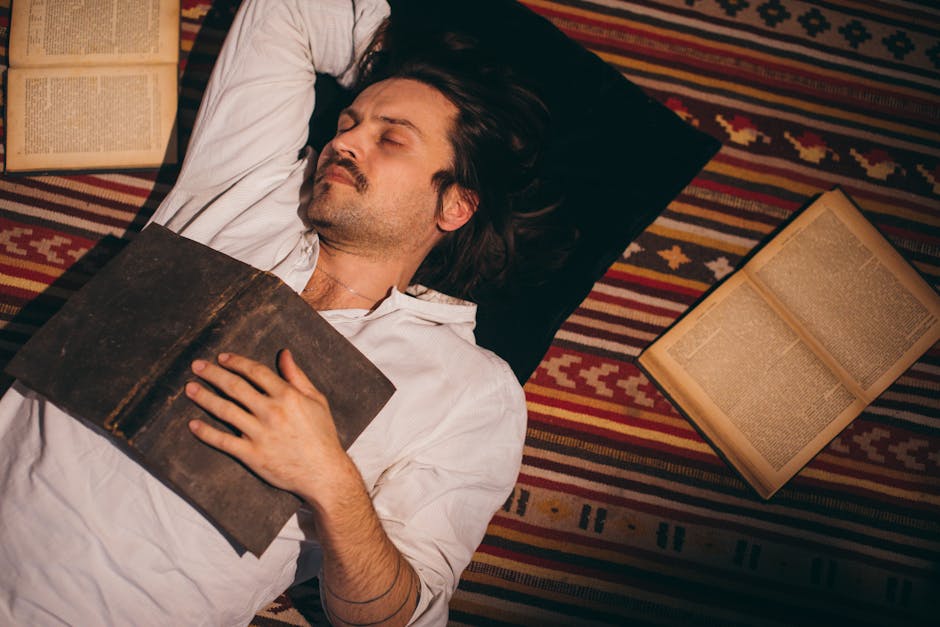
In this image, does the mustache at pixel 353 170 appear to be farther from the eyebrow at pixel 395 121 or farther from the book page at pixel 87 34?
the book page at pixel 87 34

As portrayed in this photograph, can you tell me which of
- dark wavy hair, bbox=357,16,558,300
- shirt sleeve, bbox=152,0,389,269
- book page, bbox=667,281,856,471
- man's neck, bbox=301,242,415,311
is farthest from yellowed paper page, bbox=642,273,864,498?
shirt sleeve, bbox=152,0,389,269

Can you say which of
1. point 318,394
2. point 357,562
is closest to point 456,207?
point 318,394

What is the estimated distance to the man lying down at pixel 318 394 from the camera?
887 mm

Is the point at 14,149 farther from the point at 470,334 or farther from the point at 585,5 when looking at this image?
the point at 585,5

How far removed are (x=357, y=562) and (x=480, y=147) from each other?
2.98ft

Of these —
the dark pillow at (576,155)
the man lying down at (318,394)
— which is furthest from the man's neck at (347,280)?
the dark pillow at (576,155)

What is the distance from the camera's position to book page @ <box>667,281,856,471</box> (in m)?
1.35

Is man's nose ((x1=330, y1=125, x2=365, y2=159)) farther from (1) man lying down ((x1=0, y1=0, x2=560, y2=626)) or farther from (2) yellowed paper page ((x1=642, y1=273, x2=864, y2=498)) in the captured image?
(2) yellowed paper page ((x1=642, y1=273, x2=864, y2=498))

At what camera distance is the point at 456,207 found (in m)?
1.23

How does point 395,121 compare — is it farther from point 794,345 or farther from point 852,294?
point 852,294

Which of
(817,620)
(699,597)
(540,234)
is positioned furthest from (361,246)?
(817,620)

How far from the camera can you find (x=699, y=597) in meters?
1.33

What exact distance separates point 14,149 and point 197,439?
1096 mm

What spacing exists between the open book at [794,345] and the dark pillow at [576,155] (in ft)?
1.11
